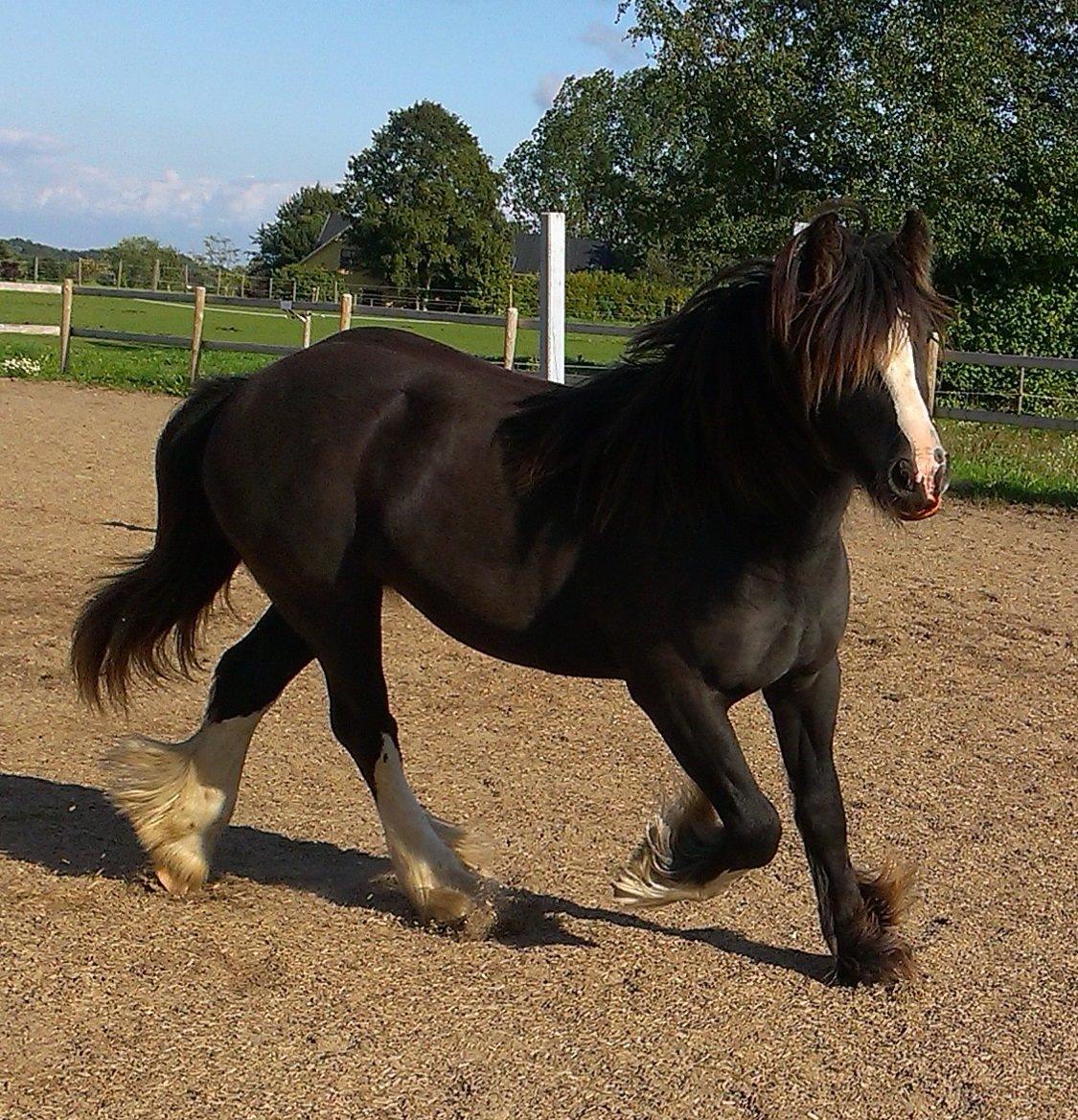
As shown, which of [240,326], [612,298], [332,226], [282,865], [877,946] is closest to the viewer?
[877,946]

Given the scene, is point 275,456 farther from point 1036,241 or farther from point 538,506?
point 1036,241

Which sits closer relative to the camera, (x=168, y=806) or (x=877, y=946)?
(x=877, y=946)

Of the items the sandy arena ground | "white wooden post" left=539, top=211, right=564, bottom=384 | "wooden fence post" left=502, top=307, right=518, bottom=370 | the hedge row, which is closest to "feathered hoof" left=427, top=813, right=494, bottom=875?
the sandy arena ground

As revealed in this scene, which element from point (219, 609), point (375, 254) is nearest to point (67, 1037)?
point (219, 609)

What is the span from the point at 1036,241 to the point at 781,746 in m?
18.8

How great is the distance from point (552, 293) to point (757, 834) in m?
5.39

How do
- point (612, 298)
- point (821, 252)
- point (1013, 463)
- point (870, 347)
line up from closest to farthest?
point (870, 347) → point (821, 252) → point (1013, 463) → point (612, 298)

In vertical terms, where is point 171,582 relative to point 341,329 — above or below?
below

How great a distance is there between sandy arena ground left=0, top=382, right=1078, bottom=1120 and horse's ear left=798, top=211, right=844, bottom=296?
28.4 inches

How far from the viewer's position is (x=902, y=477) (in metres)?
2.85

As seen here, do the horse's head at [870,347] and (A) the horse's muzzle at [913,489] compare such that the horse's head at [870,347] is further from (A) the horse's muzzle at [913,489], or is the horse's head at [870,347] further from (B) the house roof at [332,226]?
(B) the house roof at [332,226]

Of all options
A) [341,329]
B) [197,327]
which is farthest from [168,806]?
[341,329]

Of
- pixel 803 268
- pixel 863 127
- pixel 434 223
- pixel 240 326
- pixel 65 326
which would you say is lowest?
pixel 803 268

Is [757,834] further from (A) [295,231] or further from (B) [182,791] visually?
A: (A) [295,231]
